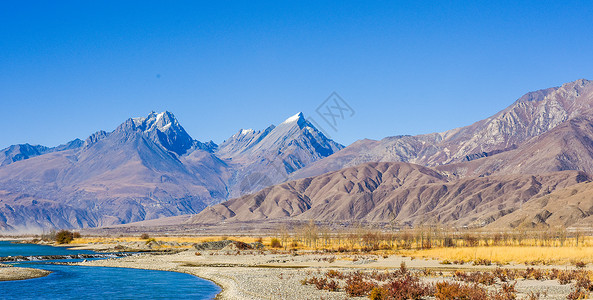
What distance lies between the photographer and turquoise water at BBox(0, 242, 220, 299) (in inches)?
1571

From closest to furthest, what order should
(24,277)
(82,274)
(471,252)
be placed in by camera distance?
(24,277), (82,274), (471,252)

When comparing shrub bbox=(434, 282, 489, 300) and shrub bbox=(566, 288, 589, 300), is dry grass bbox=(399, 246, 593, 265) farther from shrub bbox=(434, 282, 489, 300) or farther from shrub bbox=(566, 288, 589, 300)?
shrub bbox=(434, 282, 489, 300)

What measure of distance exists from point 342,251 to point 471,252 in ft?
82.3

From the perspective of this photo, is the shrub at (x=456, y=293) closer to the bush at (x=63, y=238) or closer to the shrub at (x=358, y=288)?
the shrub at (x=358, y=288)

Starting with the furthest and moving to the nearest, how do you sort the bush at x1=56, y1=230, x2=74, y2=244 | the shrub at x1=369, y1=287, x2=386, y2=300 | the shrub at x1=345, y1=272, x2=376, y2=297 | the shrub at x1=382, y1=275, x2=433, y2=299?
the bush at x1=56, y1=230, x2=74, y2=244 < the shrub at x1=345, y1=272, x2=376, y2=297 < the shrub at x1=382, y1=275, x2=433, y2=299 < the shrub at x1=369, y1=287, x2=386, y2=300

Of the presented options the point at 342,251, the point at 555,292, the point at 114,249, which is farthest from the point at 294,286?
the point at 114,249

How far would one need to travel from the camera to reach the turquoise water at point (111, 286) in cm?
3991

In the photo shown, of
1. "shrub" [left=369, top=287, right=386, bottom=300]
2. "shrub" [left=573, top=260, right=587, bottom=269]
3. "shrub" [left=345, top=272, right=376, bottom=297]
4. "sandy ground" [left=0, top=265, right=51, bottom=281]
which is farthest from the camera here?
"sandy ground" [left=0, top=265, right=51, bottom=281]

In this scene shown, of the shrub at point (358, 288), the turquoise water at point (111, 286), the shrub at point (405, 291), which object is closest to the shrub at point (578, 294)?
the shrub at point (405, 291)

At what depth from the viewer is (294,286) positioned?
39531mm

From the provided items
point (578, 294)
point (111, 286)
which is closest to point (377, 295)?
point (578, 294)

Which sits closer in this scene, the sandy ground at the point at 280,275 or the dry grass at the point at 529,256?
the sandy ground at the point at 280,275

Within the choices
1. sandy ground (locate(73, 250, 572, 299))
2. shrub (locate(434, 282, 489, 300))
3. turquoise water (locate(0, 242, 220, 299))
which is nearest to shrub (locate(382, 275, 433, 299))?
shrub (locate(434, 282, 489, 300))

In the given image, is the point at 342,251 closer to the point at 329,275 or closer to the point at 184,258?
the point at 184,258
